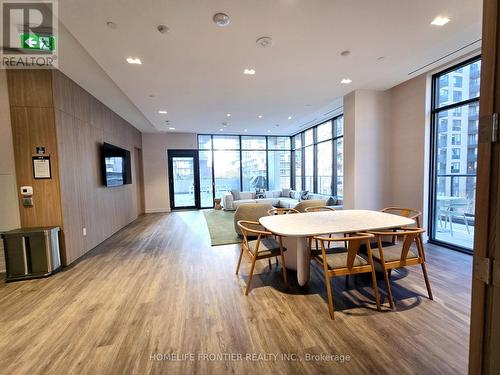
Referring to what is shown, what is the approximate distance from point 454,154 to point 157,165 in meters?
8.19

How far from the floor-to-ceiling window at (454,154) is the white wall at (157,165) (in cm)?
731

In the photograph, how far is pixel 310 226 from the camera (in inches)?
95.4

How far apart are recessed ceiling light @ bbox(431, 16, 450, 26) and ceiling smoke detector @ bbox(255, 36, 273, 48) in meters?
1.73

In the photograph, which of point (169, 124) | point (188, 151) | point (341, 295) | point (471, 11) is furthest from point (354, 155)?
point (188, 151)

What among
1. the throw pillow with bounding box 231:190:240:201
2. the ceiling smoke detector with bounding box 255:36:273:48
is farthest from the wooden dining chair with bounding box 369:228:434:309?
the throw pillow with bounding box 231:190:240:201

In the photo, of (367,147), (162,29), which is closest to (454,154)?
(367,147)

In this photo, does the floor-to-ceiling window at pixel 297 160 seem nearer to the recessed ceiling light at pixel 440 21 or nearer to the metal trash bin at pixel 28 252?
the recessed ceiling light at pixel 440 21

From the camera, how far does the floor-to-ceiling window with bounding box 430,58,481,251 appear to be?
3438 millimetres

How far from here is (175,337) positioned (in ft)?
6.19

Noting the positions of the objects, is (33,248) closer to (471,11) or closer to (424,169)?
(471,11)

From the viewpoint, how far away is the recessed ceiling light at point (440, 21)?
2.35 meters

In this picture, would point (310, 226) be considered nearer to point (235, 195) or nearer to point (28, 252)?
point (28, 252)

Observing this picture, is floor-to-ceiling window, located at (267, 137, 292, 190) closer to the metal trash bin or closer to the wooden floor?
the wooden floor

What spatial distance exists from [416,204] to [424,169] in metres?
0.64
